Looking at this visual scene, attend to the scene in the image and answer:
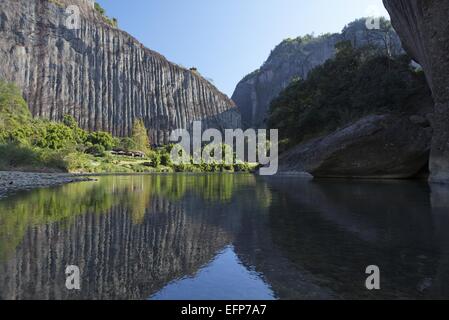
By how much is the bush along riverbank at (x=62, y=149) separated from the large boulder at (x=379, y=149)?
34683mm

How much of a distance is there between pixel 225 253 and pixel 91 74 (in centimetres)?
11163

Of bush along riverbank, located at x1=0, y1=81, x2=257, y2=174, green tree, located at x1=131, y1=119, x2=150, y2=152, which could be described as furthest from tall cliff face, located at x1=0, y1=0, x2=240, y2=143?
bush along riverbank, located at x1=0, y1=81, x2=257, y2=174

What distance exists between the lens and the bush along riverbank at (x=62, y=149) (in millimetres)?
41688

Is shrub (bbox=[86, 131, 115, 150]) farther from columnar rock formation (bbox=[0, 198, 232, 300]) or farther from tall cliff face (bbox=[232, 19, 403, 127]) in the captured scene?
columnar rock formation (bbox=[0, 198, 232, 300])

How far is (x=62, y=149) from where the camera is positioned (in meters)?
50.2

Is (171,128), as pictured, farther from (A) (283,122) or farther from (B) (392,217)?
(B) (392,217)

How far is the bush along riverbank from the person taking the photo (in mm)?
41688

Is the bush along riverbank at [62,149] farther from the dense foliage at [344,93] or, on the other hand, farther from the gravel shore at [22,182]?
the dense foliage at [344,93]

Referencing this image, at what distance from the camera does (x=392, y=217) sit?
26.5ft

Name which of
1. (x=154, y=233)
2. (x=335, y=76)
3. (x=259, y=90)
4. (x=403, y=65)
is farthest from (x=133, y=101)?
(x=154, y=233)

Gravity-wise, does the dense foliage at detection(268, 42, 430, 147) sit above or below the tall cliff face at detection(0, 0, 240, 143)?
below

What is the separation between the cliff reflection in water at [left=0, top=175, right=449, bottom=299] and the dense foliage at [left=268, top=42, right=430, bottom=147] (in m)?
23.7

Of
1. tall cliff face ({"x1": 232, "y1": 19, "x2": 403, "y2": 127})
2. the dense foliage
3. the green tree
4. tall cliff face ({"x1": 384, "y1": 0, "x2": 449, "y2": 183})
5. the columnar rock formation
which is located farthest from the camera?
tall cliff face ({"x1": 232, "y1": 19, "x2": 403, "y2": 127})

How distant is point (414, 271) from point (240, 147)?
93925 millimetres
